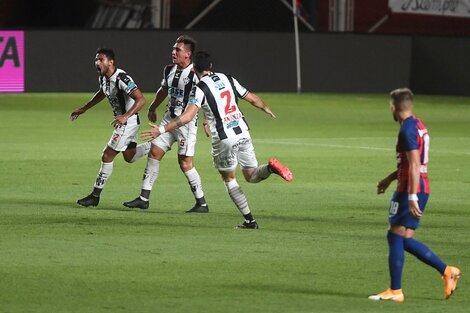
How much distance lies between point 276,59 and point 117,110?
79.4 feet

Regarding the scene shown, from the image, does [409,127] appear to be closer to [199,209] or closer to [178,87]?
[199,209]

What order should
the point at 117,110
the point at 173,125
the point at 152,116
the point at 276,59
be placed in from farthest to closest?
the point at 276,59 < the point at 117,110 < the point at 152,116 < the point at 173,125

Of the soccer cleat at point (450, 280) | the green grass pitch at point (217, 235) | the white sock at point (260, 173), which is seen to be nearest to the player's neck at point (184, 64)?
the green grass pitch at point (217, 235)

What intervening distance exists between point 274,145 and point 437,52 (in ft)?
56.3

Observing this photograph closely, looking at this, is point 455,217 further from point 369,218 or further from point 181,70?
point 181,70

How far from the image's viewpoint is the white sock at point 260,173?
44.8ft

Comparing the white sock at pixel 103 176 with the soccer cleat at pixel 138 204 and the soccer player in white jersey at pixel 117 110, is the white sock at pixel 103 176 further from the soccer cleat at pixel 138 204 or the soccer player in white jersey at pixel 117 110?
the soccer cleat at pixel 138 204

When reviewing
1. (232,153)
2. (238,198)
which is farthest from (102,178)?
(238,198)

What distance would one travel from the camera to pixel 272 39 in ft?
132

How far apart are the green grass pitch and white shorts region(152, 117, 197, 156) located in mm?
715

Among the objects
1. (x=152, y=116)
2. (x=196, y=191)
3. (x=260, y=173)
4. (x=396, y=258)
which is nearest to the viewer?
(x=396, y=258)

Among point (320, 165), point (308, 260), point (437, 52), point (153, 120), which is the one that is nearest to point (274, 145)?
point (320, 165)

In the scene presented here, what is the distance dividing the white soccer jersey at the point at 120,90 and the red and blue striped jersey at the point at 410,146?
6.40 metres

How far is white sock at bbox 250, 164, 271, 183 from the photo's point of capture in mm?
13664
